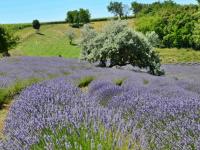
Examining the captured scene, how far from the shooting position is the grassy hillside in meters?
51.1

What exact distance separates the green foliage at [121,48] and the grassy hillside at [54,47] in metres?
25.2

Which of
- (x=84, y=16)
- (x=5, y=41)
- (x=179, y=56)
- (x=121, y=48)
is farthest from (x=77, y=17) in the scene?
(x=121, y=48)

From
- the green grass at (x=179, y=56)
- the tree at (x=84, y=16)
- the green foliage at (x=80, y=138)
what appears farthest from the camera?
the tree at (x=84, y=16)

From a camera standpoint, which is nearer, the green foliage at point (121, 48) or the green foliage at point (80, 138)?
the green foliage at point (80, 138)

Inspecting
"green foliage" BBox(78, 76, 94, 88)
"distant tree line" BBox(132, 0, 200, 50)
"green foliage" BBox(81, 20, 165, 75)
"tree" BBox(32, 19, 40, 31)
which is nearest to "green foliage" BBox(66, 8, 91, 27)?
"tree" BBox(32, 19, 40, 31)

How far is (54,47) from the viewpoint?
6228cm

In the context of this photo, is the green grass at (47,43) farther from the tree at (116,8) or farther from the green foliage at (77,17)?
the tree at (116,8)

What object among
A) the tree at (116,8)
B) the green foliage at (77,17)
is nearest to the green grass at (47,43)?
the green foliage at (77,17)

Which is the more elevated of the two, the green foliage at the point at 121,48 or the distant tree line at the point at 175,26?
the green foliage at the point at 121,48

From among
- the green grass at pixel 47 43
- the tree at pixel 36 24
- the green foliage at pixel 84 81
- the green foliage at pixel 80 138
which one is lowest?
the green grass at pixel 47 43

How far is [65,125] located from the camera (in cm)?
430

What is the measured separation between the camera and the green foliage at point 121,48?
1930cm

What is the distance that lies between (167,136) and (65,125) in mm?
1065

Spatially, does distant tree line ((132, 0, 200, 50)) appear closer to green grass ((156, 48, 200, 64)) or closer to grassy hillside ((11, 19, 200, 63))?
green grass ((156, 48, 200, 64))
